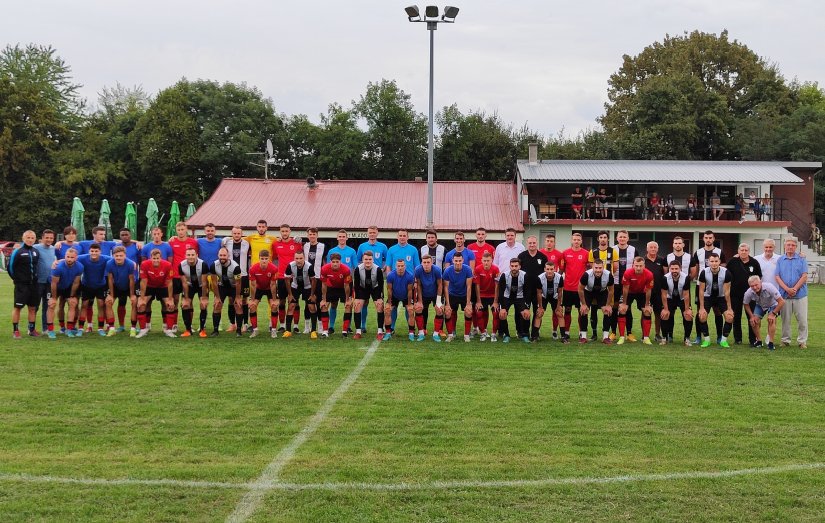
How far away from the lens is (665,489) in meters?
4.72

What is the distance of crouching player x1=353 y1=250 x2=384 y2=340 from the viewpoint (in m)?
11.5

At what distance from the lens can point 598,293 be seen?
11.6 m

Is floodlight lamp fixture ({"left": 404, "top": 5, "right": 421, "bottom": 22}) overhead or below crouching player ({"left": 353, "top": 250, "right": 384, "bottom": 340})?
overhead

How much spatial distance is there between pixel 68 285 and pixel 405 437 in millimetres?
8074

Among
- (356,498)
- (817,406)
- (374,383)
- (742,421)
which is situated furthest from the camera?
(374,383)

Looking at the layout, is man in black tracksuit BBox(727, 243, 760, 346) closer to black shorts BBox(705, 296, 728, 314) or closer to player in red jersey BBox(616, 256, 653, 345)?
black shorts BBox(705, 296, 728, 314)

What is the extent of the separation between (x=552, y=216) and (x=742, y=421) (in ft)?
95.5

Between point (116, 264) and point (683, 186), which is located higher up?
point (683, 186)

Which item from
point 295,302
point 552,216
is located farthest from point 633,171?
point 295,302

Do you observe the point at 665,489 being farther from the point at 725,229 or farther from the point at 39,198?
the point at 39,198

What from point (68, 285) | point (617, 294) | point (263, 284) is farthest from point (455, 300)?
point (68, 285)

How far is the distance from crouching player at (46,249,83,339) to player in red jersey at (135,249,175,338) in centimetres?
106

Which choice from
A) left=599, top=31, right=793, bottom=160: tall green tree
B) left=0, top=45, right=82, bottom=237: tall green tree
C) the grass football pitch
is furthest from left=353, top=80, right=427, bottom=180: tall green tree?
the grass football pitch

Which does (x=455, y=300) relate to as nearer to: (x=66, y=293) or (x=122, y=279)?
(x=122, y=279)
